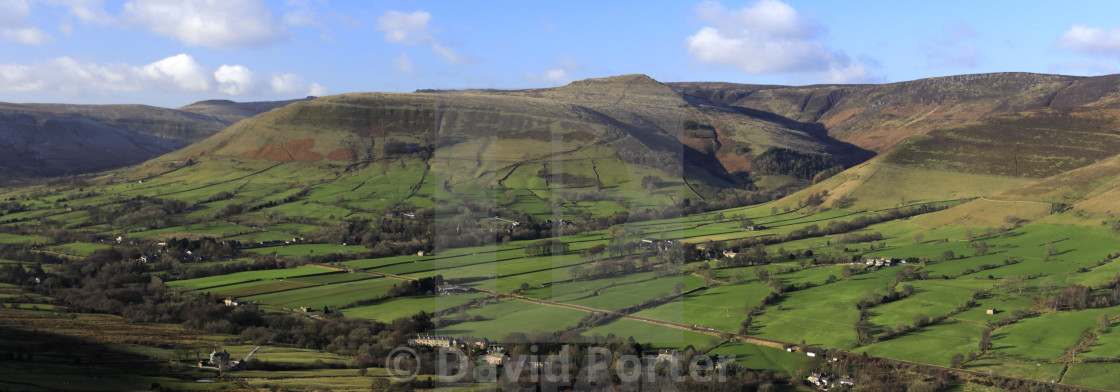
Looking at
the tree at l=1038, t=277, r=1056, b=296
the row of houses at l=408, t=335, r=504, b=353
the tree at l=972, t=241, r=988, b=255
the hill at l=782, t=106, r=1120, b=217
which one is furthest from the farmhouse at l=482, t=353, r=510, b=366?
the hill at l=782, t=106, r=1120, b=217

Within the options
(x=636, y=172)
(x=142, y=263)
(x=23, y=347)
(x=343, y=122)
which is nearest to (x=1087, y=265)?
(x=636, y=172)

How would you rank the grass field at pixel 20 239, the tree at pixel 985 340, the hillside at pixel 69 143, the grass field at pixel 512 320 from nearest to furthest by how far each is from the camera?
the tree at pixel 985 340 < the grass field at pixel 512 320 < the grass field at pixel 20 239 < the hillside at pixel 69 143

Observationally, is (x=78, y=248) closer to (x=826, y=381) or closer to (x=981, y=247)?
(x=826, y=381)

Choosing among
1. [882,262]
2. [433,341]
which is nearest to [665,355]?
[433,341]

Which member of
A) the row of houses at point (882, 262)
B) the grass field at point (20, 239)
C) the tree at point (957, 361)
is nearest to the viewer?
the tree at point (957, 361)

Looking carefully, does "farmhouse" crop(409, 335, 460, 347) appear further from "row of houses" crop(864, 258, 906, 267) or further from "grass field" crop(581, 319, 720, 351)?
"row of houses" crop(864, 258, 906, 267)

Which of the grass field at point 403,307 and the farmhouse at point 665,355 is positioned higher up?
the grass field at point 403,307

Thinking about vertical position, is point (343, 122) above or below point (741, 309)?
above

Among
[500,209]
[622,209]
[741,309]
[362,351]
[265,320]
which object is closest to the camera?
[362,351]

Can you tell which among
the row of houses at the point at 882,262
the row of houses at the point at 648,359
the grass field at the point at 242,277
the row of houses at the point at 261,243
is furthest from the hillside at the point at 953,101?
the row of houses at the point at 648,359

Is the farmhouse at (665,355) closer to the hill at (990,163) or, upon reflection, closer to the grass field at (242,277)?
the grass field at (242,277)

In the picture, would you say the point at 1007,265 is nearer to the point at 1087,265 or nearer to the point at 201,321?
the point at 1087,265
